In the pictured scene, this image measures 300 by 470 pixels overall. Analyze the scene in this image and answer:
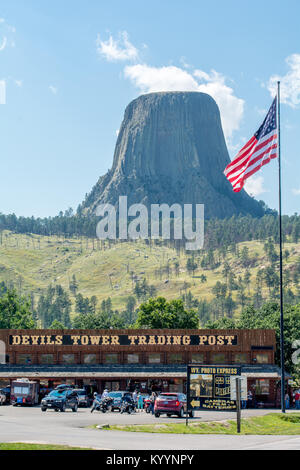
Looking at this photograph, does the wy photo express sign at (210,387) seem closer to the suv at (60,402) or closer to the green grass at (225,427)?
the green grass at (225,427)

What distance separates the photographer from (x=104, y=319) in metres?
145

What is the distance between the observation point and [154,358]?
69.8m

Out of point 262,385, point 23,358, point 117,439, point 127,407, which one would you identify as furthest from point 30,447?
point 23,358

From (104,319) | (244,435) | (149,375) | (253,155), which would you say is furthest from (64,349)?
(104,319)

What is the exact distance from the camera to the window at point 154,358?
229 ft

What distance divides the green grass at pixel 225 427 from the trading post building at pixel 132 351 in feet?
90.1

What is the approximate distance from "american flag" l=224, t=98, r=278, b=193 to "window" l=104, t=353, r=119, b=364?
32810 mm

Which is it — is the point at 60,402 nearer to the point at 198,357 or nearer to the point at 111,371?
the point at 111,371

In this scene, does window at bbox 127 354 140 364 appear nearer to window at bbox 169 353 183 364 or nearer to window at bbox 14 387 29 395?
window at bbox 169 353 183 364

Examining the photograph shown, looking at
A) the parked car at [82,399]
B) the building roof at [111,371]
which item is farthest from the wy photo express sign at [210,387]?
the building roof at [111,371]

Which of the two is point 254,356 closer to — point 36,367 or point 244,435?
point 36,367

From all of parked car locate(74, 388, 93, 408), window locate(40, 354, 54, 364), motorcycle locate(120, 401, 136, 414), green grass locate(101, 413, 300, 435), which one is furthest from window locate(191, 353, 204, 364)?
green grass locate(101, 413, 300, 435)

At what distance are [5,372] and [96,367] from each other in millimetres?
9204
